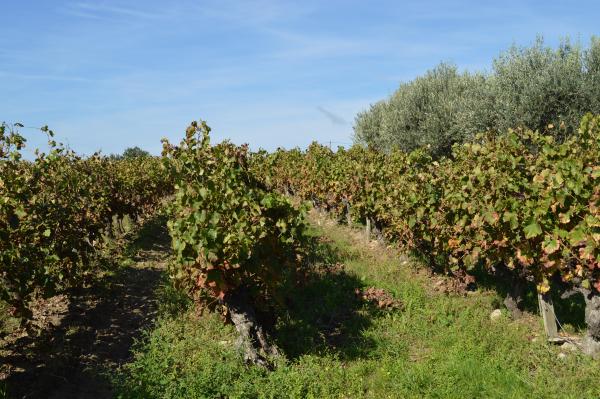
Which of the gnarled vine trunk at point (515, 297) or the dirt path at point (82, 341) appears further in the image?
the gnarled vine trunk at point (515, 297)

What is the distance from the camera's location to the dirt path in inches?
308

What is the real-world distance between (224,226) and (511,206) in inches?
175

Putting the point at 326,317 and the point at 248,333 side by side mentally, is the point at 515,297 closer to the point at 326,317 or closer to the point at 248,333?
the point at 326,317

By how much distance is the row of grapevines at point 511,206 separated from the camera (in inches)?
270

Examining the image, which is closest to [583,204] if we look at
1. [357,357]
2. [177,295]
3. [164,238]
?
[357,357]

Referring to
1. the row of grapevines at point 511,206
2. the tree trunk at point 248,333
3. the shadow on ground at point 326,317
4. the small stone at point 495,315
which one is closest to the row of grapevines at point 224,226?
the tree trunk at point 248,333

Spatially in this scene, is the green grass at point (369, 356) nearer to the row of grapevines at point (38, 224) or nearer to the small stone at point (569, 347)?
the small stone at point (569, 347)

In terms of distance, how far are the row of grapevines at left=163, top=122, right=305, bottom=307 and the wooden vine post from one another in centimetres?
416

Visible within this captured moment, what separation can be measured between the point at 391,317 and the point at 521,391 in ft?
11.5

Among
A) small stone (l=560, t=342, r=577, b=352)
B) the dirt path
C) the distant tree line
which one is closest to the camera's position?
small stone (l=560, t=342, r=577, b=352)

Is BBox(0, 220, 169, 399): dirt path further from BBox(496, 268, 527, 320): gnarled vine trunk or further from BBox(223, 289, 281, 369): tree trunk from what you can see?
BBox(496, 268, 527, 320): gnarled vine trunk

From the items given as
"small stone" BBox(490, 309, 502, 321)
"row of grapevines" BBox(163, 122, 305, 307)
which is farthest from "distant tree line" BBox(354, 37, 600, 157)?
"row of grapevines" BBox(163, 122, 305, 307)

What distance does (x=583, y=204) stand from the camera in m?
6.89

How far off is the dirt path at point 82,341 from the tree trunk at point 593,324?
7.07 metres
